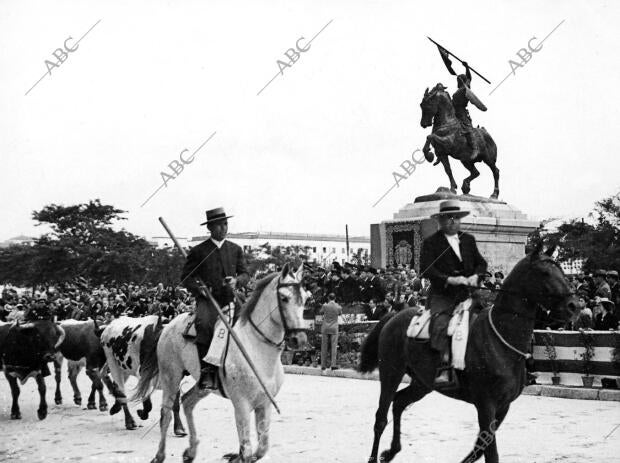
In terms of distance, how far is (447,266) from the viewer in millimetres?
8758

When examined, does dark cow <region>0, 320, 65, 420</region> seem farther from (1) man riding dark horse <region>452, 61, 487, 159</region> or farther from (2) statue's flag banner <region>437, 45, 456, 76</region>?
(2) statue's flag banner <region>437, 45, 456, 76</region>

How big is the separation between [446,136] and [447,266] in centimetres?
1725

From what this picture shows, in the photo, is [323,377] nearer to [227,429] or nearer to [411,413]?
[411,413]

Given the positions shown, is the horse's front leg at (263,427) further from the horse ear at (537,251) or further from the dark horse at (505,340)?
the horse ear at (537,251)

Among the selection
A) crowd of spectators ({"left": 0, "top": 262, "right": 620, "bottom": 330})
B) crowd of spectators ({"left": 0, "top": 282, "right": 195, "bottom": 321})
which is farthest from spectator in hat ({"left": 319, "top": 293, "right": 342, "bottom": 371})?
crowd of spectators ({"left": 0, "top": 282, "right": 195, "bottom": 321})

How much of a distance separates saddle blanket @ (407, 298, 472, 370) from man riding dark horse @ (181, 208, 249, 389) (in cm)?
194

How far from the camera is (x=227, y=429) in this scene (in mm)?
11570

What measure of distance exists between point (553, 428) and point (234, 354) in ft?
16.2

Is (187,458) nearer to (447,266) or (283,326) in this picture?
(283,326)

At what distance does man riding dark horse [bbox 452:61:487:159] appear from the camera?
84.5ft

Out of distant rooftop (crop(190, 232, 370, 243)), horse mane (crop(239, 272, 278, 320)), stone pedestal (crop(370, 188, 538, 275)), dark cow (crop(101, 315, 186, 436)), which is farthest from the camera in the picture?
distant rooftop (crop(190, 232, 370, 243))

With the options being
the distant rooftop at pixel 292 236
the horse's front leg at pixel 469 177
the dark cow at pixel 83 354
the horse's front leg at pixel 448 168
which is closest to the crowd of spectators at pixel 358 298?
the dark cow at pixel 83 354

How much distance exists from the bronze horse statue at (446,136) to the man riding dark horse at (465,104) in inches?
5.6

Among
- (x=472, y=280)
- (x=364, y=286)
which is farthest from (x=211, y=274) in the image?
(x=364, y=286)
